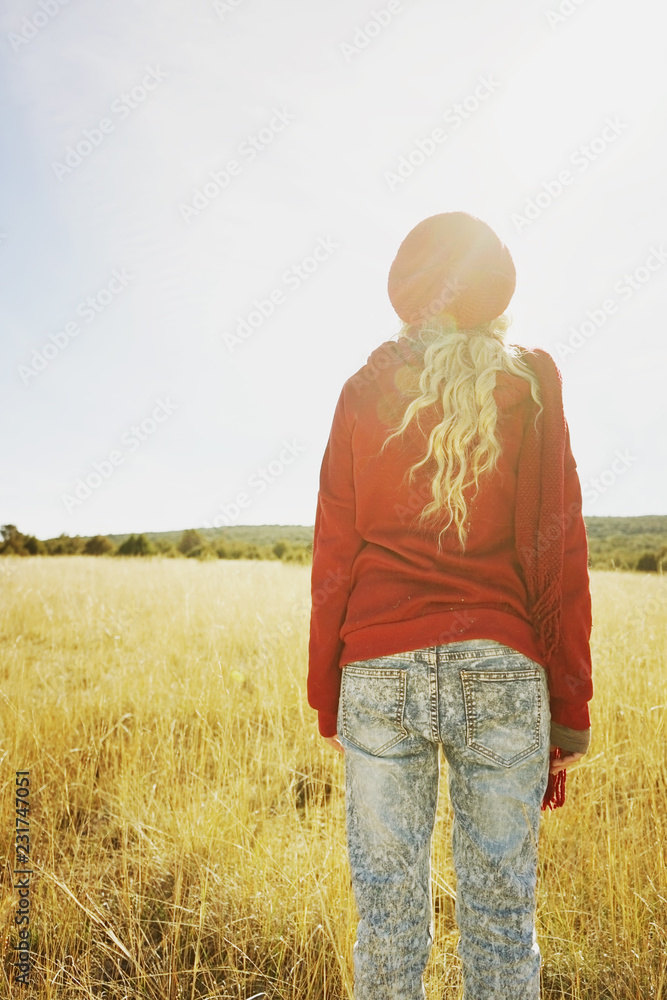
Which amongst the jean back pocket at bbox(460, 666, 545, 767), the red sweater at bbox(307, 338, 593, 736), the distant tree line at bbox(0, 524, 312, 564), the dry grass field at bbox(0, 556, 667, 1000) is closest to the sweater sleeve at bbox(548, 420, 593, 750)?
the red sweater at bbox(307, 338, 593, 736)

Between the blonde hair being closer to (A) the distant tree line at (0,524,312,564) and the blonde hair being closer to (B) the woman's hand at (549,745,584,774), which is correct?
(B) the woman's hand at (549,745,584,774)

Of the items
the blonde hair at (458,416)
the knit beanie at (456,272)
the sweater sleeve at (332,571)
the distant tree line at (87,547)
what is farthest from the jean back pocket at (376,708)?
the distant tree line at (87,547)

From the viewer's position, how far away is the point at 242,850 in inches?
85.1

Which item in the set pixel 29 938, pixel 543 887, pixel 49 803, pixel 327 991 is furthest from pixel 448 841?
pixel 49 803

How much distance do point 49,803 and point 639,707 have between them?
293 cm

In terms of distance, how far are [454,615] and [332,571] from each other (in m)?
0.31

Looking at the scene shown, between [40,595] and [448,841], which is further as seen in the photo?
[40,595]

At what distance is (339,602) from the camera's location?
135cm

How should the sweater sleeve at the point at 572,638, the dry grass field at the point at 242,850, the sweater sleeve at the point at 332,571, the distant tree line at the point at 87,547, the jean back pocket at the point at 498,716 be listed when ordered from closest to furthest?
1. the jean back pocket at the point at 498,716
2. the sweater sleeve at the point at 572,638
3. the sweater sleeve at the point at 332,571
4. the dry grass field at the point at 242,850
5. the distant tree line at the point at 87,547

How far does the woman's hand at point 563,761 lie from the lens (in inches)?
51.6

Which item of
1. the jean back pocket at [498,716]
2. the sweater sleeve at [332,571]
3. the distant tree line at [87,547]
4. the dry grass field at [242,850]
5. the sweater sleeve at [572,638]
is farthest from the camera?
the distant tree line at [87,547]

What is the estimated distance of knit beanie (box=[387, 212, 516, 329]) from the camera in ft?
4.39

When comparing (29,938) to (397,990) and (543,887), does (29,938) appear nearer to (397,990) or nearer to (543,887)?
(397,990)

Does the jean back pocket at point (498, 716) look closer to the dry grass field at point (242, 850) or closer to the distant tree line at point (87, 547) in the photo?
the dry grass field at point (242, 850)
